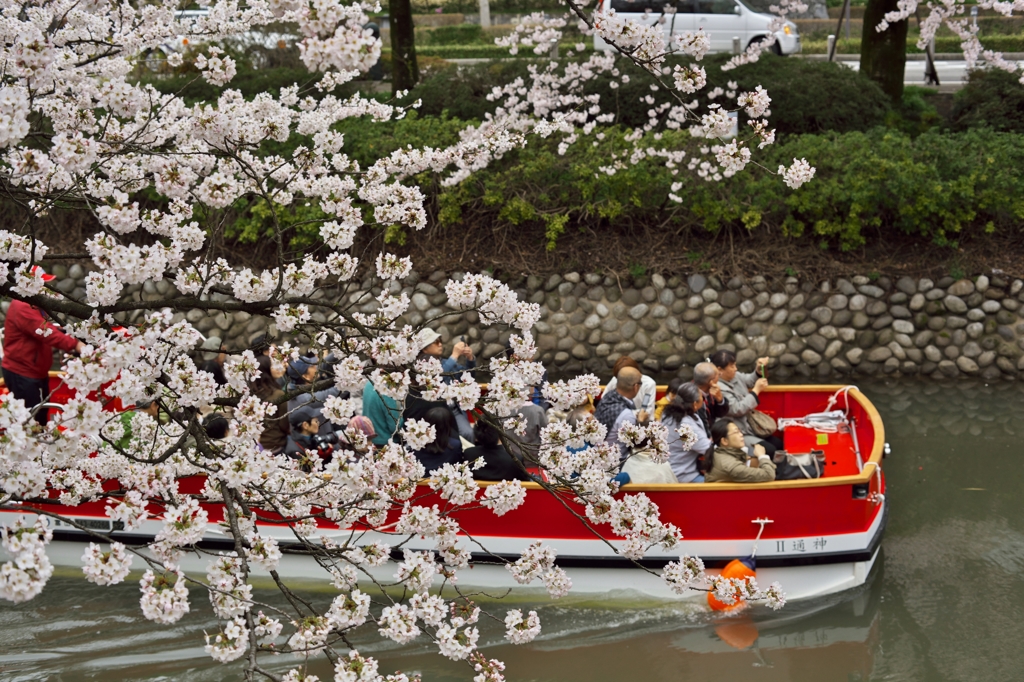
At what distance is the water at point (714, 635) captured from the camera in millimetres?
6004

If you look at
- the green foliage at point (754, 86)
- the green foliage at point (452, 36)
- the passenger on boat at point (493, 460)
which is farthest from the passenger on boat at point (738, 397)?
the green foliage at point (452, 36)

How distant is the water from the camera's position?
600 centimetres

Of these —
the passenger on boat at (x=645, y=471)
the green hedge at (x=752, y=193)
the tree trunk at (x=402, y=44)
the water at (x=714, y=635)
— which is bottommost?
the water at (x=714, y=635)

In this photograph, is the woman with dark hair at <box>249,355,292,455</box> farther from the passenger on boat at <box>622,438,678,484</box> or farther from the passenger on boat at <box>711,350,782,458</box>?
the passenger on boat at <box>711,350,782,458</box>

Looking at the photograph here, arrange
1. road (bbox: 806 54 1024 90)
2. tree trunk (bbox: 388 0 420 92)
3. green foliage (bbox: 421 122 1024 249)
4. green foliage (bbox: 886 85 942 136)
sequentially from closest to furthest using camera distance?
1. green foliage (bbox: 421 122 1024 249)
2. green foliage (bbox: 886 85 942 136)
3. tree trunk (bbox: 388 0 420 92)
4. road (bbox: 806 54 1024 90)

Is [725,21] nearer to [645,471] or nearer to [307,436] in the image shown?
[645,471]

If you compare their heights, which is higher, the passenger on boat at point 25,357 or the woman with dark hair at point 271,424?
the passenger on boat at point 25,357

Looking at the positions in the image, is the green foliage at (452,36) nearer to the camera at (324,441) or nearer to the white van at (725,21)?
the white van at (725,21)

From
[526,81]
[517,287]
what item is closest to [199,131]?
[517,287]

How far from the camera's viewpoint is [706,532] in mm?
6258

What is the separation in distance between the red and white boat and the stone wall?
125 inches

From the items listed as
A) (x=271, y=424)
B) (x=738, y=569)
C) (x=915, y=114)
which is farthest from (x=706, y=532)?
(x=915, y=114)

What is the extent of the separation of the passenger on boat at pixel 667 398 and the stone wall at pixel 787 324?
7.79 feet

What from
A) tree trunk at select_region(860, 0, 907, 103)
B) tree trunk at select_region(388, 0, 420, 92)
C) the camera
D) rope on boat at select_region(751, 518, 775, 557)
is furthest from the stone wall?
tree trunk at select_region(388, 0, 420, 92)
